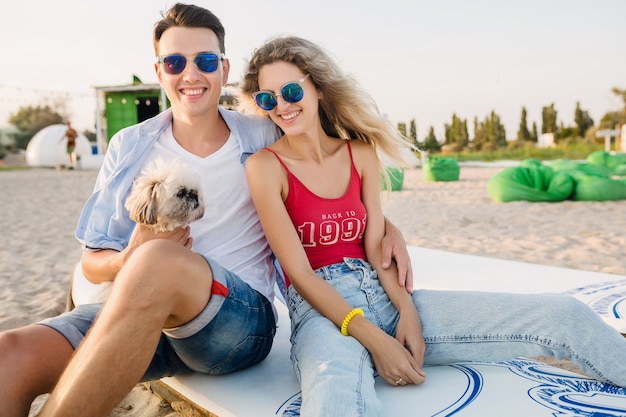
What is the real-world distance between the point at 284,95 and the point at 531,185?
28.6ft

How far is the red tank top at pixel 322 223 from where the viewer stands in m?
2.26

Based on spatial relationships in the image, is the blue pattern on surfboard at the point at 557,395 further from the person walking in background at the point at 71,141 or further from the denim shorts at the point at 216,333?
the person walking in background at the point at 71,141

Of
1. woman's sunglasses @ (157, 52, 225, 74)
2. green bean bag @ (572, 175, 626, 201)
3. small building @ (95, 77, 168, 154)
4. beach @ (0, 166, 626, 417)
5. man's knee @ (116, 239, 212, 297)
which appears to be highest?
small building @ (95, 77, 168, 154)

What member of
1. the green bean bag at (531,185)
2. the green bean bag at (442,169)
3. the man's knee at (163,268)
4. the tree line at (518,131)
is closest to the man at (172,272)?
the man's knee at (163,268)

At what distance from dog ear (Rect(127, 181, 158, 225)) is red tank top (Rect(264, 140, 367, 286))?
61 centimetres

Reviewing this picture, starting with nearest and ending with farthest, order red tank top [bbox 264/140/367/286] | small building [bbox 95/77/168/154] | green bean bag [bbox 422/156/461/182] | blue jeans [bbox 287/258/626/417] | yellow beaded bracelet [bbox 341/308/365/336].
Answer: blue jeans [bbox 287/258/626/417]
yellow beaded bracelet [bbox 341/308/365/336]
red tank top [bbox 264/140/367/286]
green bean bag [bbox 422/156/461/182]
small building [bbox 95/77/168/154]

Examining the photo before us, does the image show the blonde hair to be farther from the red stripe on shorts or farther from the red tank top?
the red stripe on shorts

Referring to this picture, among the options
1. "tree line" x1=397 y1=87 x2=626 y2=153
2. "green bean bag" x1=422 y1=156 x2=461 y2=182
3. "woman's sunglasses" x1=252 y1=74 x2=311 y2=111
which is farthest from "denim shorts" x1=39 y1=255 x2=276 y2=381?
"tree line" x1=397 y1=87 x2=626 y2=153

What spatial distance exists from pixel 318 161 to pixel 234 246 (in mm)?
549

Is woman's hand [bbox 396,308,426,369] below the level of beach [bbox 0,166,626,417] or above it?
above

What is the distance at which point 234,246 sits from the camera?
7.71ft

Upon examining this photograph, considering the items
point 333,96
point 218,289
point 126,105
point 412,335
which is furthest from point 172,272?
point 126,105

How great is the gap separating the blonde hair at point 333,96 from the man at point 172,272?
18cm

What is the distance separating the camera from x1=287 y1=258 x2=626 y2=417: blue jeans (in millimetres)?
1724
